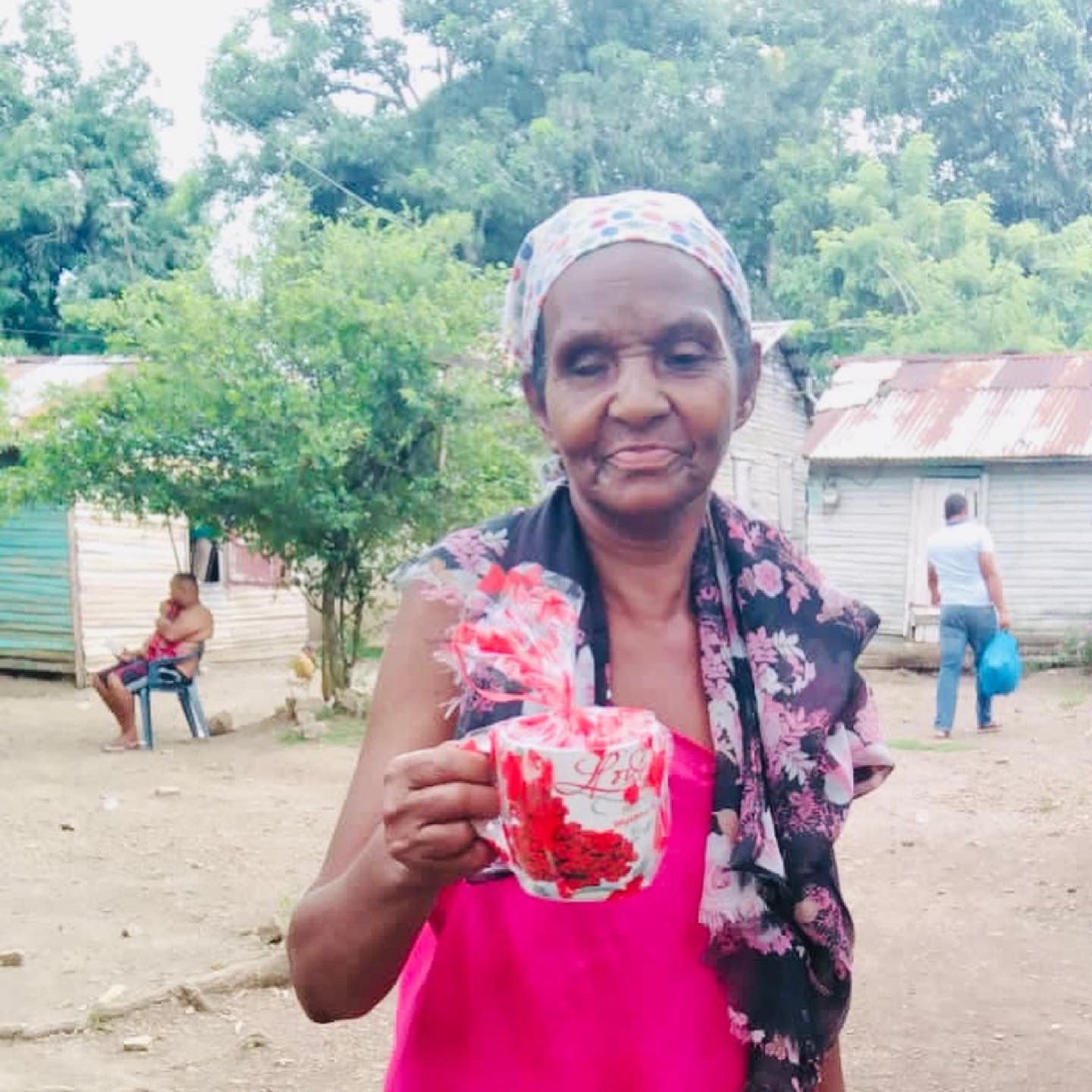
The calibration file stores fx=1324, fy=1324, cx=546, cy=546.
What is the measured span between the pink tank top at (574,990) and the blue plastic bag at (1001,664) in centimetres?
836

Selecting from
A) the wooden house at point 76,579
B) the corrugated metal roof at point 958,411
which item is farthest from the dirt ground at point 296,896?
the corrugated metal roof at point 958,411

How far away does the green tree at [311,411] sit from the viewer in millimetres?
9680

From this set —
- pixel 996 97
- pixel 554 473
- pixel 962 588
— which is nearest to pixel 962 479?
pixel 962 588

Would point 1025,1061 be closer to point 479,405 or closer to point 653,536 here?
point 653,536

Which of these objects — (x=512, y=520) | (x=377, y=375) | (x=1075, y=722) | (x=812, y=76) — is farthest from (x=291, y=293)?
(x=812, y=76)

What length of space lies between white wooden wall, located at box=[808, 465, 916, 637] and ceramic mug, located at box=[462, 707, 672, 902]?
1509 centimetres

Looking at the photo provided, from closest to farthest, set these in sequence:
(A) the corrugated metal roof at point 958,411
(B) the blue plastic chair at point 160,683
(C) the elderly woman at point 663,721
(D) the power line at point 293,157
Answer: (C) the elderly woman at point 663,721 < (B) the blue plastic chair at point 160,683 < (A) the corrugated metal roof at point 958,411 < (D) the power line at point 293,157

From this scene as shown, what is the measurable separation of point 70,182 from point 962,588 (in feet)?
58.3

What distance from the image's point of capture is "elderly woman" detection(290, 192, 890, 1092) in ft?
4.46

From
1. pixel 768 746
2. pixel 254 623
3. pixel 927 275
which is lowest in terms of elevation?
pixel 254 623

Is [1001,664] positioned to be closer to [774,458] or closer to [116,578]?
[116,578]

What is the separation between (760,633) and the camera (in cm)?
152

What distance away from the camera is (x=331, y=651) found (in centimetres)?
1079

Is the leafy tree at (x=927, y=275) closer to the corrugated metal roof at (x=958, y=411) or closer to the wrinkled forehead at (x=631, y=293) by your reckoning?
the corrugated metal roof at (x=958, y=411)
